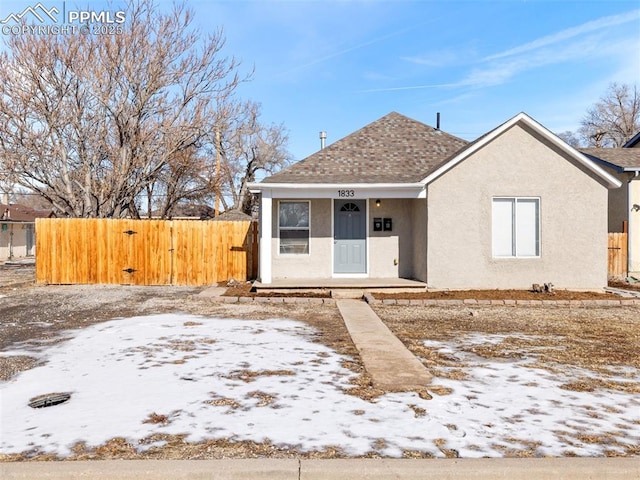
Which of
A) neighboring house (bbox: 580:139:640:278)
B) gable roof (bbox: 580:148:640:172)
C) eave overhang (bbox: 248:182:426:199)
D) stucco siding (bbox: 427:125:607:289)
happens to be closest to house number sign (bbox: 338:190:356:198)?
eave overhang (bbox: 248:182:426:199)

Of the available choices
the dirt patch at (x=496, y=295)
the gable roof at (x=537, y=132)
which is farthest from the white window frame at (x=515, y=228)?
the gable roof at (x=537, y=132)

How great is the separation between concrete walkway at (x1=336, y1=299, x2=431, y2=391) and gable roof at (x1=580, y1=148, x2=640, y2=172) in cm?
1183

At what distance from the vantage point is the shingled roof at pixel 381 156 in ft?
43.3

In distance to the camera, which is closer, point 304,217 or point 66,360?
point 66,360

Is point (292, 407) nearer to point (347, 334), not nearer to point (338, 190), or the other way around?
point (347, 334)

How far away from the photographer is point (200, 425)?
3801mm

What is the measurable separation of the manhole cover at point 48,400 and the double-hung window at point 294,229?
360 inches

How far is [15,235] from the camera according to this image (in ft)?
98.4

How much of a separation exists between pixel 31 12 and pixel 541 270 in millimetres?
19076

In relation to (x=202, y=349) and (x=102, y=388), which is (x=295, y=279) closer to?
(x=202, y=349)

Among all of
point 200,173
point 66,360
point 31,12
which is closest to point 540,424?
point 66,360

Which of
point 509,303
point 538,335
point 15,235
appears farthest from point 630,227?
point 15,235

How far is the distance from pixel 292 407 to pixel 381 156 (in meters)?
11.5

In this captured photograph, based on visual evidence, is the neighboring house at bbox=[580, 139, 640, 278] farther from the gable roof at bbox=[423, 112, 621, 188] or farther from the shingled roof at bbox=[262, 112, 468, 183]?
the shingled roof at bbox=[262, 112, 468, 183]
